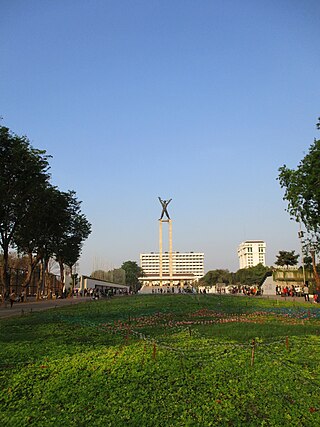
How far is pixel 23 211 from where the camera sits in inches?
1356

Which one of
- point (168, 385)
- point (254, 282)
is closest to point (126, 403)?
point (168, 385)

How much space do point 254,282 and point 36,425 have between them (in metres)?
104

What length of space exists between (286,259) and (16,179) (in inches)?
2252

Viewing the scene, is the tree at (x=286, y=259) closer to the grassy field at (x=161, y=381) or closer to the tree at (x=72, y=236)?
the tree at (x=72, y=236)

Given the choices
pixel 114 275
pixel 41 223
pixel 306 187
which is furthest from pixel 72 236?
pixel 114 275

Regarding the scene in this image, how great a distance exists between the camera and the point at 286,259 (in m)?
72.7

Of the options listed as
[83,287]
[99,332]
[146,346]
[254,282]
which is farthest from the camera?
[254,282]

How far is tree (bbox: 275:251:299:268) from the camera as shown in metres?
72.3

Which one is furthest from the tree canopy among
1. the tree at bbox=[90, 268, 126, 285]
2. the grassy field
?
the tree at bbox=[90, 268, 126, 285]

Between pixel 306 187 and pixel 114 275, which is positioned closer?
pixel 306 187

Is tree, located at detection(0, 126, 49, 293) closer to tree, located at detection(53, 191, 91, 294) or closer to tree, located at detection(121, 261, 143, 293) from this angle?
tree, located at detection(53, 191, 91, 294)

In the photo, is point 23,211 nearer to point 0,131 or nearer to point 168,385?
point 0,131

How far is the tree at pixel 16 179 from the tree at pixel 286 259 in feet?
176

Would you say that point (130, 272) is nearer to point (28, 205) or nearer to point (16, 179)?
point (28, 205)
